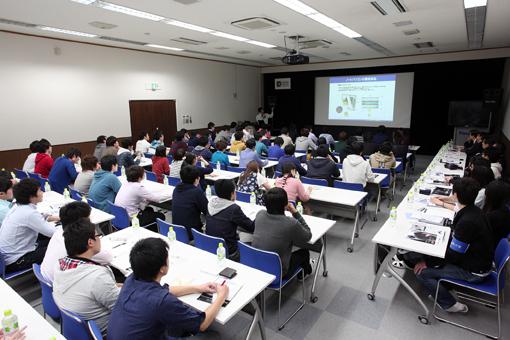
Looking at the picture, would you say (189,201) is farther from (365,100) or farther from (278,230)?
(365,100)

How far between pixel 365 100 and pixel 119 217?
11.1 m

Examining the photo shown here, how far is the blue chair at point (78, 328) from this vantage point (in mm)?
1705

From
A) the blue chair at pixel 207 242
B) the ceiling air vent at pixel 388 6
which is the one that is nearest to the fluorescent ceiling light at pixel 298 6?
the ceiling air vent at pixel 388 6

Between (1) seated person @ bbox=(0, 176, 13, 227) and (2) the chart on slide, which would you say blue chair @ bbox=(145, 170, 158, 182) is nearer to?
(1) seated person @ bbox=(0, 176, 13, 227)

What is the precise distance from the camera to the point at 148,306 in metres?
1.61

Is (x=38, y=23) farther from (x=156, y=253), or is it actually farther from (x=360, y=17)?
(x=156, y=253)

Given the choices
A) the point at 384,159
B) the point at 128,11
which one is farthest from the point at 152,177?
the point at 384,159

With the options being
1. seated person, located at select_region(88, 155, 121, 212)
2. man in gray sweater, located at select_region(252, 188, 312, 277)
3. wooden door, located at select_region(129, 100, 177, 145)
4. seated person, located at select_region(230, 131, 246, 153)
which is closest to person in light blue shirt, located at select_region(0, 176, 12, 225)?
seated person, located at select_region(88, 155, 121, 212)

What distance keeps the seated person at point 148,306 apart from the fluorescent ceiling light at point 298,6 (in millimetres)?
4501

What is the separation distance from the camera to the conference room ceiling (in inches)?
199

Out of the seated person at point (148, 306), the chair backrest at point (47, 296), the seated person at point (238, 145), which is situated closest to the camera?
the seated person at point (148, 306)

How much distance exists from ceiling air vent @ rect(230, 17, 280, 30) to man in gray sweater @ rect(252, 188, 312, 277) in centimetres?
441

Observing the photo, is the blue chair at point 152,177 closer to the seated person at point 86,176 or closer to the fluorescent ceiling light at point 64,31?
the seated person at point 86,176

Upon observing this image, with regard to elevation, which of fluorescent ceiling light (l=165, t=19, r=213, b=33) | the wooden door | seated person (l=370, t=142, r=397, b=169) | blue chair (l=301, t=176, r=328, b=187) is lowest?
blue chair (l=301, t=176, r=328, b=187)
